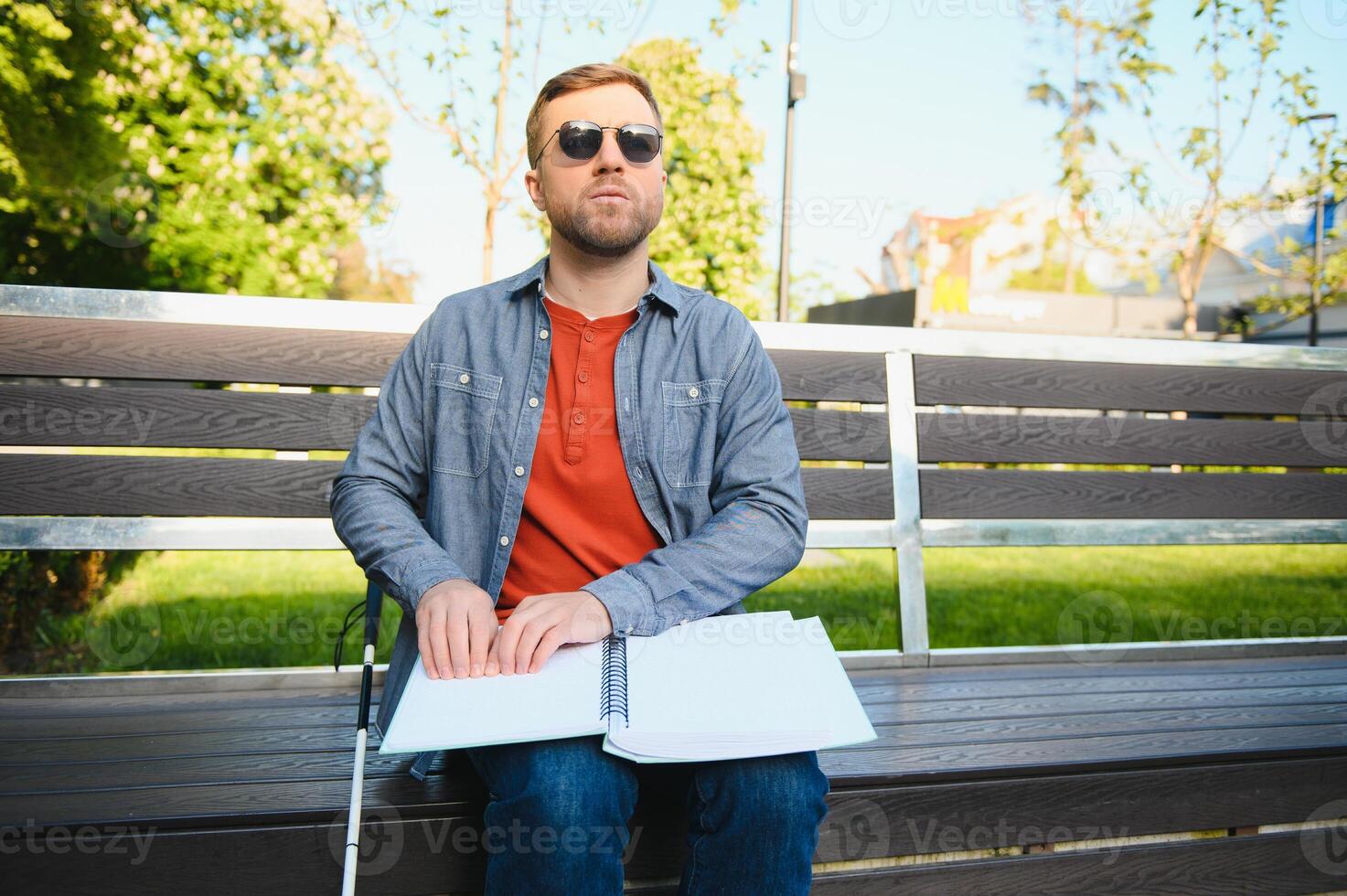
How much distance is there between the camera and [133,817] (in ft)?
6.28

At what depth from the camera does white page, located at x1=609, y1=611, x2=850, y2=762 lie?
1.72 m

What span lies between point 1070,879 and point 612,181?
200 centimetres

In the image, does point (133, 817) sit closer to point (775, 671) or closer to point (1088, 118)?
point (775, 671)

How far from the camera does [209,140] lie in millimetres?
8891

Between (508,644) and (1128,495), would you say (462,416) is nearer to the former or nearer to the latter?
(508,644)

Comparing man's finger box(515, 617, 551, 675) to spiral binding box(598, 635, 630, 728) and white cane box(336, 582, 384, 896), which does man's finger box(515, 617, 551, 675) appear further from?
white cane box(336, 582, 384, 896)

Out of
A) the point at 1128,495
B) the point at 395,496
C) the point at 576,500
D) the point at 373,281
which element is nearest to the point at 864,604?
the point at 1128,495

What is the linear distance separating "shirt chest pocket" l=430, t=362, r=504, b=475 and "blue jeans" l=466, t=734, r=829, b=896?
76 centimetres

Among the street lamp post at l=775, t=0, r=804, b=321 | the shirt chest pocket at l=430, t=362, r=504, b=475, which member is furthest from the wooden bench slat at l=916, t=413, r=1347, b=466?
the street lamp post at l=775, t=0, r=804, b=321

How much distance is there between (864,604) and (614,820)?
15.8 feet

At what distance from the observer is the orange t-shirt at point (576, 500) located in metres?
2.33

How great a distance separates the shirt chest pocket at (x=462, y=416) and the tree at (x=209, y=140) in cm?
548

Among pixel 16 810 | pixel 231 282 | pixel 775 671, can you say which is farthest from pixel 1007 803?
pixel 231 282

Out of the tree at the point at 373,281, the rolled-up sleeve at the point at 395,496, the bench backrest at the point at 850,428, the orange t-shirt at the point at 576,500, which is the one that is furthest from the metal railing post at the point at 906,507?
the tree at the point at 373,281
